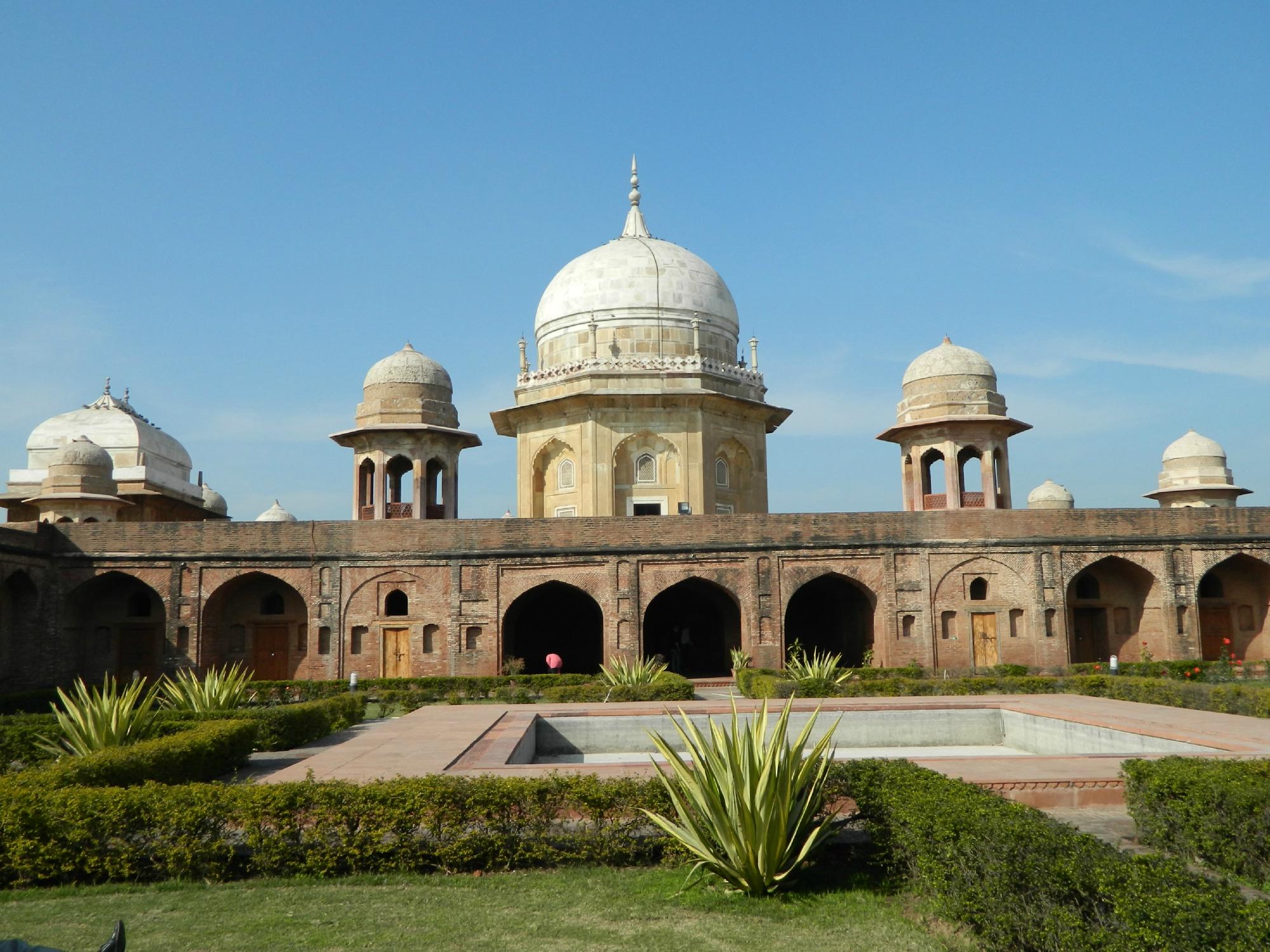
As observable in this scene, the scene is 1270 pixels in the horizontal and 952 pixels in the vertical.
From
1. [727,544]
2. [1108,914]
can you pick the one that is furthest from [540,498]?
[1108,914]

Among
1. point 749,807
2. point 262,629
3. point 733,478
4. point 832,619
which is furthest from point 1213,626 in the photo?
point 749,807

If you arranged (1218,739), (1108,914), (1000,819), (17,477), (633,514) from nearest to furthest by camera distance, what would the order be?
(1108,914) → (1000,819) → (1218,739) → (633,514) → (17,477)

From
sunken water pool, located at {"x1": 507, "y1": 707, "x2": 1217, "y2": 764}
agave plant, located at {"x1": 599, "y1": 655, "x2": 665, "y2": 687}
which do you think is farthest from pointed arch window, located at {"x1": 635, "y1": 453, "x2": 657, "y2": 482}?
sunken water pool, located at {"x1": 507, "y1": 707, "x2": 1217, "y2": 764}

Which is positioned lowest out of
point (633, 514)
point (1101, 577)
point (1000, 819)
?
point (1000, 819)

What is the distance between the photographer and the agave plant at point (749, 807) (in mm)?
6219

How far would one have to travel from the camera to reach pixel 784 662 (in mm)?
22625

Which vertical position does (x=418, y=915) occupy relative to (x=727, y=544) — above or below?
below

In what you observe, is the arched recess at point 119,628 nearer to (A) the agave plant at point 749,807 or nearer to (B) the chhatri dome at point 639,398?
(B) the chhatri dome at point 639,398

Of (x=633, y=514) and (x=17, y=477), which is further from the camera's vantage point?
(x=17, y=477)

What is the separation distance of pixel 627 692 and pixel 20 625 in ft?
43.8

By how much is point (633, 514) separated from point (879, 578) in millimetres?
6517

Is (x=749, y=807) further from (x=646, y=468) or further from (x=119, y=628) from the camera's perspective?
(x=119, y=628)

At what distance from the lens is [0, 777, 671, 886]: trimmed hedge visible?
6.84 metres

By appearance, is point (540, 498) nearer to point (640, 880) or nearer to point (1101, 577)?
point (1101, 577)
